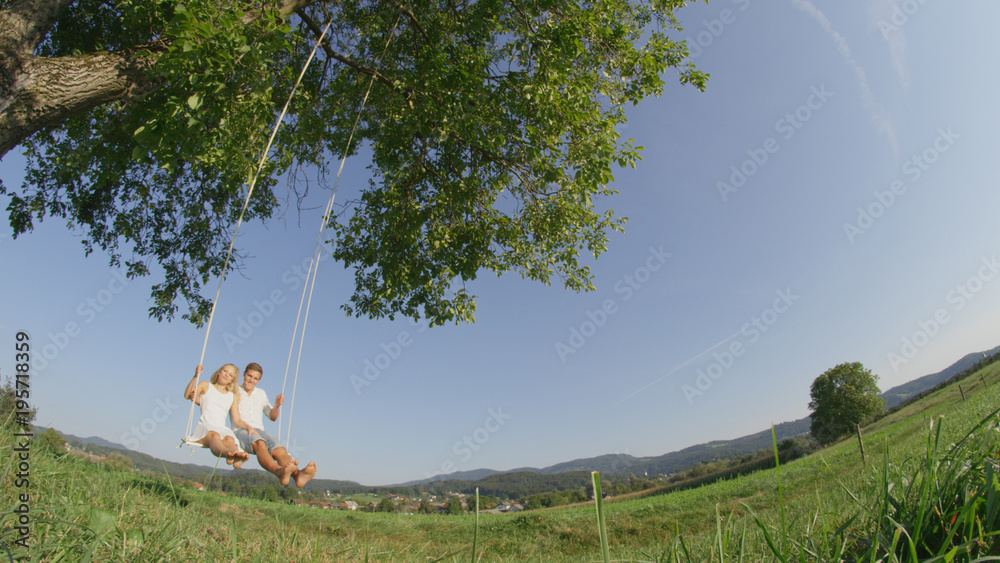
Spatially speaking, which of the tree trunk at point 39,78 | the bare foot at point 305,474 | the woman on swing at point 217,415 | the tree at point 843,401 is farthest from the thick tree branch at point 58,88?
the tree at point 843,401

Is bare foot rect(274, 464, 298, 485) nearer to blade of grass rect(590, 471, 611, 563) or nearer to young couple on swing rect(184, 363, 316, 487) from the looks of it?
young couple on swing rect(184, 363, 316, 487)

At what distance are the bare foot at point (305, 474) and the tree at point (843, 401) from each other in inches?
2298

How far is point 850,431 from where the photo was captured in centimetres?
4738

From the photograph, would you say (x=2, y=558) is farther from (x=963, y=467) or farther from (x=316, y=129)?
(x=316, y=129)

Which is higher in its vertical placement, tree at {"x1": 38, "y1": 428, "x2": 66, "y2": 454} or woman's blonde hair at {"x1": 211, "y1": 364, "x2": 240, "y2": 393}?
woman's blonde hair at {"x1": 211, "y1": 364, "x2": 240, "y2": 393}

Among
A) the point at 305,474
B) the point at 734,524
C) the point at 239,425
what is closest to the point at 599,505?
the point at 734,524

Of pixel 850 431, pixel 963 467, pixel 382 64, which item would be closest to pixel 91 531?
pixel 963 467

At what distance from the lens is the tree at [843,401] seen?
156 feet

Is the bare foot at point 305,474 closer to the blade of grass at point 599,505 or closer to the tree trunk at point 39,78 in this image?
the tree trunk at point 39,78

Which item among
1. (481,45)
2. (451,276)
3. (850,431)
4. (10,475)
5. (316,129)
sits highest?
(481,45)

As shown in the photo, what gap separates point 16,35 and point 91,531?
5.80m

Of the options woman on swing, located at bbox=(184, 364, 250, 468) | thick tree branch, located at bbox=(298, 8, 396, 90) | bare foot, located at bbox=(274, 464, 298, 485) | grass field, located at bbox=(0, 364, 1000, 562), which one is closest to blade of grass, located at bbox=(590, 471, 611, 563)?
grass field, located at bbox=(0, 364, 1000, 562)

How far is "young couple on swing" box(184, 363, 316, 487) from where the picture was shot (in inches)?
185

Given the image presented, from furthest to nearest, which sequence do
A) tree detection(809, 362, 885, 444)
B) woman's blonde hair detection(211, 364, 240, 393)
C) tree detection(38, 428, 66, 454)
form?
1. tree detection(809, 362, 885, 444)
2. woman's blonde hair detection(211, 364, 240, 393)
3. tree detection(38, 428, 66, 454)
